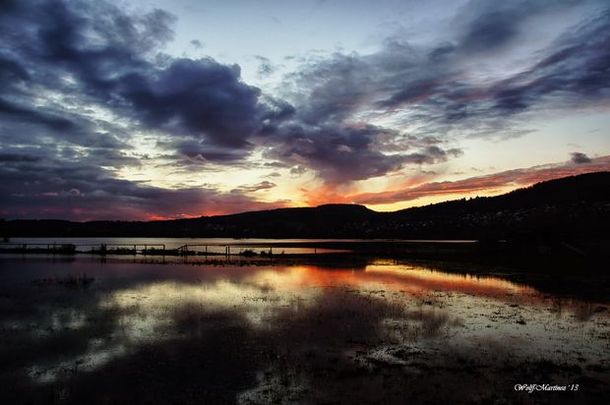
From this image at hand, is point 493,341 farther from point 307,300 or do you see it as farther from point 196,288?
point 196,288

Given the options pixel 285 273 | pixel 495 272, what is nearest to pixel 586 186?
pixel 495 272

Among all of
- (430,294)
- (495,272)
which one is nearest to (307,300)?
(430,294)

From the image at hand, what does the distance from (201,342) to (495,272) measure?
41.4 meters

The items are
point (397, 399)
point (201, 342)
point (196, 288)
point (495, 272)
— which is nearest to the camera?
point (397, 399)

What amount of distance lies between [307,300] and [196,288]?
39.7 feet

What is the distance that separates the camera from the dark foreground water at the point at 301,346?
45.4 feet

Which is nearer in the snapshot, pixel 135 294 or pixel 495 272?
pixel 135 294

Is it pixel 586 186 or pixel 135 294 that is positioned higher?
pixel 586 186

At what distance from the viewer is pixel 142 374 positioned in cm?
1550

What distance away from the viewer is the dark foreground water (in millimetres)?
13844

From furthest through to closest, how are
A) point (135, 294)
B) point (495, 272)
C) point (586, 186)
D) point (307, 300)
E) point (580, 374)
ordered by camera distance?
point (586, 186) < point (495, 272) < point (135, 294) < point (307, 300) < point (580, 374)

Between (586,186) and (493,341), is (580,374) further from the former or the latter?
(586,186)

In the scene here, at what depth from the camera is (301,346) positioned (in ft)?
63.0

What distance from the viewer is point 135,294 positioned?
3481 centimetres
